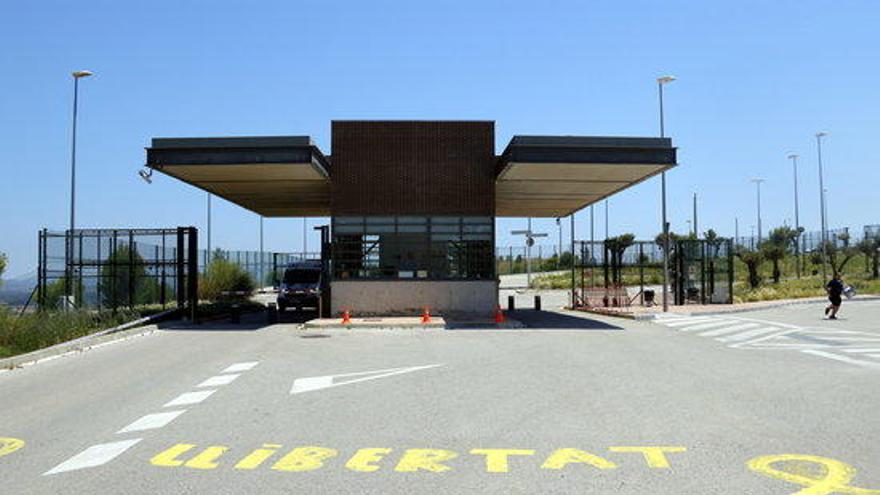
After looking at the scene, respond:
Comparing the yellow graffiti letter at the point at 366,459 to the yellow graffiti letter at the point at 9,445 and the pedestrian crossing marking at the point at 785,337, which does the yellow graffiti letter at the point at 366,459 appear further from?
the pedestrian crossing marking at the point at 785,337

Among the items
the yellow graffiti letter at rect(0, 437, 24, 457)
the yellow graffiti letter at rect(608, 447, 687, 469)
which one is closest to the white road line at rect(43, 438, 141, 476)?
the yellow graffiti letter at rect(0, 437, 24, 457)

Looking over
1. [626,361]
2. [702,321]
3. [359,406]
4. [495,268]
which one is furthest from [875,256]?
[359,406]

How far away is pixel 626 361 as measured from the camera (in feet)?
48.3

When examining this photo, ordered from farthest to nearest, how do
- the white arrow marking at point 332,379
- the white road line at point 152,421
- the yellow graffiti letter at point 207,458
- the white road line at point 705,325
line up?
the white road line at point 705,325 < the white arrow marking at point 332,379 < the white road line at point 152,421 < the yellow graffiti letter at point 207,458

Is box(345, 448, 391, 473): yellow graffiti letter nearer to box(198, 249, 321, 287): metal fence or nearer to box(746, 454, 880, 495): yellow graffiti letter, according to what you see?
box(746, 454, 880, 495): yellow graffiti letter

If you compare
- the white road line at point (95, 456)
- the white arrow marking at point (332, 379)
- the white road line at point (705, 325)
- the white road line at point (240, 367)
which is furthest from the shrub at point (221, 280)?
the white road line at point (95, 456)

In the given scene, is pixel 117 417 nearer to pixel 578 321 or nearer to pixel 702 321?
pixel 578 321

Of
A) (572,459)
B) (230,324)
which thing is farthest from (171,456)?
(230,324)

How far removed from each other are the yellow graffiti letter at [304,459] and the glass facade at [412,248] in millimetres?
19582

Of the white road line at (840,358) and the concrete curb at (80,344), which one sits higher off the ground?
the concrete curb at (80,344)

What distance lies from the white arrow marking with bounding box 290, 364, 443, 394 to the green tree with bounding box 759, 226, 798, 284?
46.5 m

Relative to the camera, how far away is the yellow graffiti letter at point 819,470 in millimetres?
6117

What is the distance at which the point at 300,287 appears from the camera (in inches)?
1211

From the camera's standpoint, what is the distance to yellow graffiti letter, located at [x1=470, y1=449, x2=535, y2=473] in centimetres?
682
